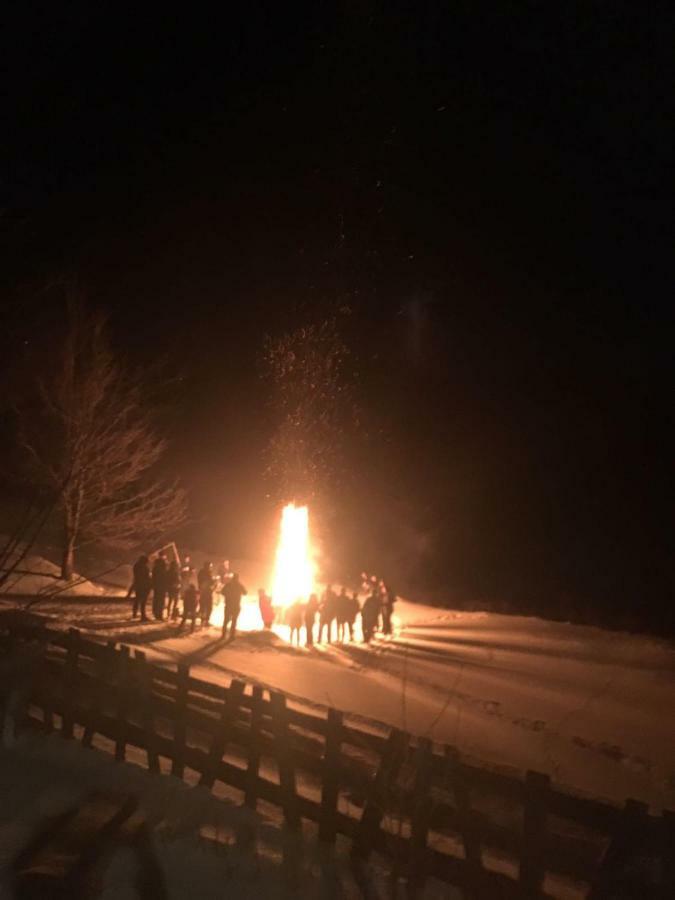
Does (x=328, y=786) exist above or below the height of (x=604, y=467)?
below

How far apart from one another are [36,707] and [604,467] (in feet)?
156

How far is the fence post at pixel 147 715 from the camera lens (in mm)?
8438

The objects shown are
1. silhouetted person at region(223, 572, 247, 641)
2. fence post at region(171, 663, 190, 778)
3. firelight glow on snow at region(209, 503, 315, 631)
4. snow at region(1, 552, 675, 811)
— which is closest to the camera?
fence post at region(171, 663, 190, 778)

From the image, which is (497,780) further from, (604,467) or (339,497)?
(604,467)

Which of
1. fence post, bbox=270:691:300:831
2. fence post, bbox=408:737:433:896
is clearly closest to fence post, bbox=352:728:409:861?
fence post, bbox=408:737:433:896

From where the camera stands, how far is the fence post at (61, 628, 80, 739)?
9.32m

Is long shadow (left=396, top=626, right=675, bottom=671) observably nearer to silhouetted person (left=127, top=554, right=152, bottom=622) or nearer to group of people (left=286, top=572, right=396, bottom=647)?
group of people (left=286, top=572, right=396, bottom=647)

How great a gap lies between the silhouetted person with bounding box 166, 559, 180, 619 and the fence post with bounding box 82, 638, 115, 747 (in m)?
11.1

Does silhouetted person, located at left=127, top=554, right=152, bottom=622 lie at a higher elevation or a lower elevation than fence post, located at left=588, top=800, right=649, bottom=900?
Result: higher

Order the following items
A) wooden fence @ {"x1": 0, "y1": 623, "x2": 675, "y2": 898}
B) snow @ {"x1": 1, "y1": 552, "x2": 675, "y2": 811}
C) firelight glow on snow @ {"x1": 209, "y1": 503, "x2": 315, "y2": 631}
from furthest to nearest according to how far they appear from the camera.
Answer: firelight glow on snow @ {"x1": 209, "y1": 503, "x2": 315, "y2": 631} < snow @ {"x1": 1, "y1": 552, "x2": 675, "y2": 811} < wooden fence @ {"x1": 0, "y1": 623, "x2": 675, "y2": 898}

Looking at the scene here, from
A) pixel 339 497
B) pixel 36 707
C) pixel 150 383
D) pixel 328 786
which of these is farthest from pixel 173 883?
pixel 339 497

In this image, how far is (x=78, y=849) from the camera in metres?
6.62

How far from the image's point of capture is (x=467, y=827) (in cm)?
629

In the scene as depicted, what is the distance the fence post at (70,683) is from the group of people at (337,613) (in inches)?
398
